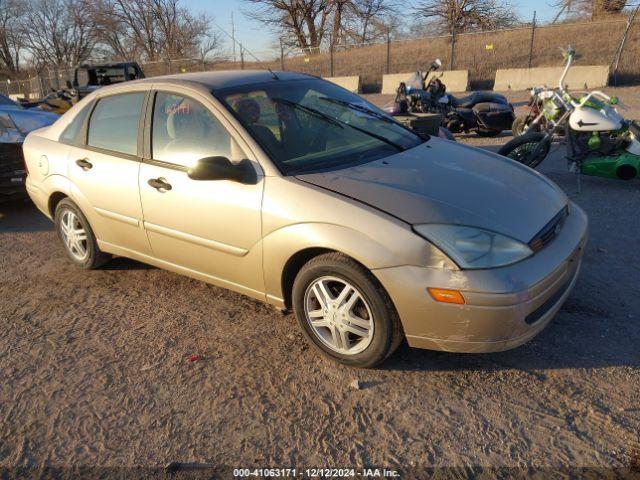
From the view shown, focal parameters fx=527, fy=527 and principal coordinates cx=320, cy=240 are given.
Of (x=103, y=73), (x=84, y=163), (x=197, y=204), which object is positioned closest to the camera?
(x=197, y=204)

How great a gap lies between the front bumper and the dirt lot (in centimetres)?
31

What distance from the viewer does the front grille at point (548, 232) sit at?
9.04ft

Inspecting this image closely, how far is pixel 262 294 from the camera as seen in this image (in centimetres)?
331

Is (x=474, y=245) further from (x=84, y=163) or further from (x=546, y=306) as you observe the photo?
(x=84, y=163)

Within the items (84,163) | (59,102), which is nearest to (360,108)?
(84,163)

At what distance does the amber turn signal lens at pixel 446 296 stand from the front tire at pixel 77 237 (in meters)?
3.08

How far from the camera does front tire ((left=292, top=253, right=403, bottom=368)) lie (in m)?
2.76

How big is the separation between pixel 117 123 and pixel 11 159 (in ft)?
10.6

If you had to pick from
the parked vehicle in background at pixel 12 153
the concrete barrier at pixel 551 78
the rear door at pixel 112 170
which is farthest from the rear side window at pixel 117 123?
the concrete barrier at pixel 551 78

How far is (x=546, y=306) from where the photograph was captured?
2.79 m

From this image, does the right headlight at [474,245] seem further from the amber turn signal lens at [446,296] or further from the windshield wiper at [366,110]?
the windshield wiper at [366,110]

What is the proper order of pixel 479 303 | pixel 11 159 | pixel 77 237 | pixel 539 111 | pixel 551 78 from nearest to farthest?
pixel 479 303 → pixel 77 237 → pixel 11 159 → pixel 539 111 → pixel 551 78

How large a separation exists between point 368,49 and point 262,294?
27.1m

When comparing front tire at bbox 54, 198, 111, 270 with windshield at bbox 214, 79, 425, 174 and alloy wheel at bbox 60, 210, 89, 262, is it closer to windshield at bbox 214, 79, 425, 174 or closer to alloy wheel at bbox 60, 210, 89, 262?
alloy wheel at bbox 60, 210, 89, 262
